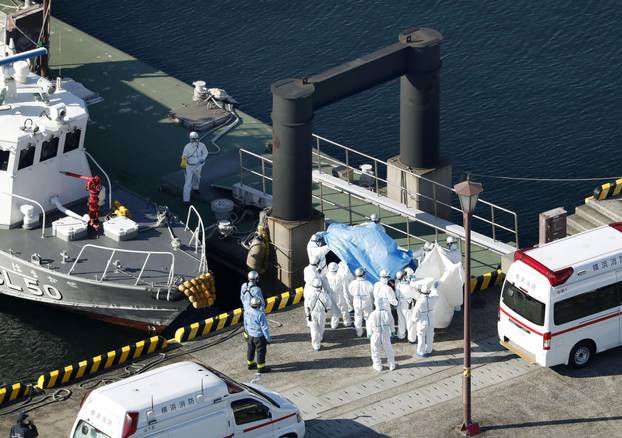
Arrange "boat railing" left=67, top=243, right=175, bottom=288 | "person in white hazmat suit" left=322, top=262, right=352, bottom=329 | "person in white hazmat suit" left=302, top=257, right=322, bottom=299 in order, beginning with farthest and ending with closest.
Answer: "boat railing" left=67, top=243, right=175, bottom=288, "person in white hazmat suit" left=322, top=262, right=352, bottom=329, "person in white hazmat suit" left=302, top=257, right=322, bottom=299

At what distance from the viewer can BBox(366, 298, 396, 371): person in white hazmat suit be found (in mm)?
33062

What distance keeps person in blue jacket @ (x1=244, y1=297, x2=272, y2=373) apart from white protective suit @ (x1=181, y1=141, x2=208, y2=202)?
8.45m

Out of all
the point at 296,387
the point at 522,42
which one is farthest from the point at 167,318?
the point at 522,42

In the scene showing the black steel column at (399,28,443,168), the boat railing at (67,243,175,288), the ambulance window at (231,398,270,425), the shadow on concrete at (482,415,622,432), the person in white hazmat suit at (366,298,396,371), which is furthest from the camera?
the black steel column at (399,28,443,168)

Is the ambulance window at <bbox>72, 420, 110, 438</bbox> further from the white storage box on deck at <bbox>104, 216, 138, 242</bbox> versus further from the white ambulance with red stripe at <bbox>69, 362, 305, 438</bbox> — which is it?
the white storage box on deck at <bbox>104, 216, 138, 242</bbox>

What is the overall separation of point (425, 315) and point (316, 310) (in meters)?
2.50

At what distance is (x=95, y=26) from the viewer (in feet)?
182

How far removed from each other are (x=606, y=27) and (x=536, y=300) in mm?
23183

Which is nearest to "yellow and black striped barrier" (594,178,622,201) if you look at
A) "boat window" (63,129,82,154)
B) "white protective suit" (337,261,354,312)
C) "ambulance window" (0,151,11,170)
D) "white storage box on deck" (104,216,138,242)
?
"white protective suit" (337,261,354,312)

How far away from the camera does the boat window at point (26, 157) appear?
A: 38281 millimetres

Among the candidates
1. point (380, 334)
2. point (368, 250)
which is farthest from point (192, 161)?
point (380, 334)

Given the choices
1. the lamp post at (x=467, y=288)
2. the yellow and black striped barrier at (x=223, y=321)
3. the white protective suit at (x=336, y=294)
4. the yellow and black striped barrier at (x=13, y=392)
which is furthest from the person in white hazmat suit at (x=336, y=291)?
the yellow and black striped barrier at (x=13, y=392)

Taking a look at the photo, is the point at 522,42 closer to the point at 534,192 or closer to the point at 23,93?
the point at 534,192

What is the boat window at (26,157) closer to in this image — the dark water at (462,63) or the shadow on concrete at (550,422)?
the dark water at (462,63)
